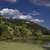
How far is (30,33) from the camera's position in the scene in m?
1.57

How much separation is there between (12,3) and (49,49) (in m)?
0.60

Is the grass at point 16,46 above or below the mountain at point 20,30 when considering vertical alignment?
below

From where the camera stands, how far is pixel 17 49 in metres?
1.53

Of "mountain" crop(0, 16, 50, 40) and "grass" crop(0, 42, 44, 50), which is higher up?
"mountain" crop(0, 16, 50, 40)

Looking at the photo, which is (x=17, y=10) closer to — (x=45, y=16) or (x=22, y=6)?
(x=22, y=6)

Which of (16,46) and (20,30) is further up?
(20,30)

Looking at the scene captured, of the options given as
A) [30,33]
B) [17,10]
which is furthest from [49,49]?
[17,10]

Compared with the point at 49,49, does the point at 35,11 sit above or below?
above

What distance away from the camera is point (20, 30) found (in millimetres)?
1570

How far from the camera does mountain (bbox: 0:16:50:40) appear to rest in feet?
5.08

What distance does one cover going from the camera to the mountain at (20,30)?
155cm

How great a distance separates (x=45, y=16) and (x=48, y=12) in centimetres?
5

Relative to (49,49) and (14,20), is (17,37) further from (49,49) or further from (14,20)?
(49,49)

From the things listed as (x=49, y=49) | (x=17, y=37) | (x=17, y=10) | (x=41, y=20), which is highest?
(x=17, y=10)
